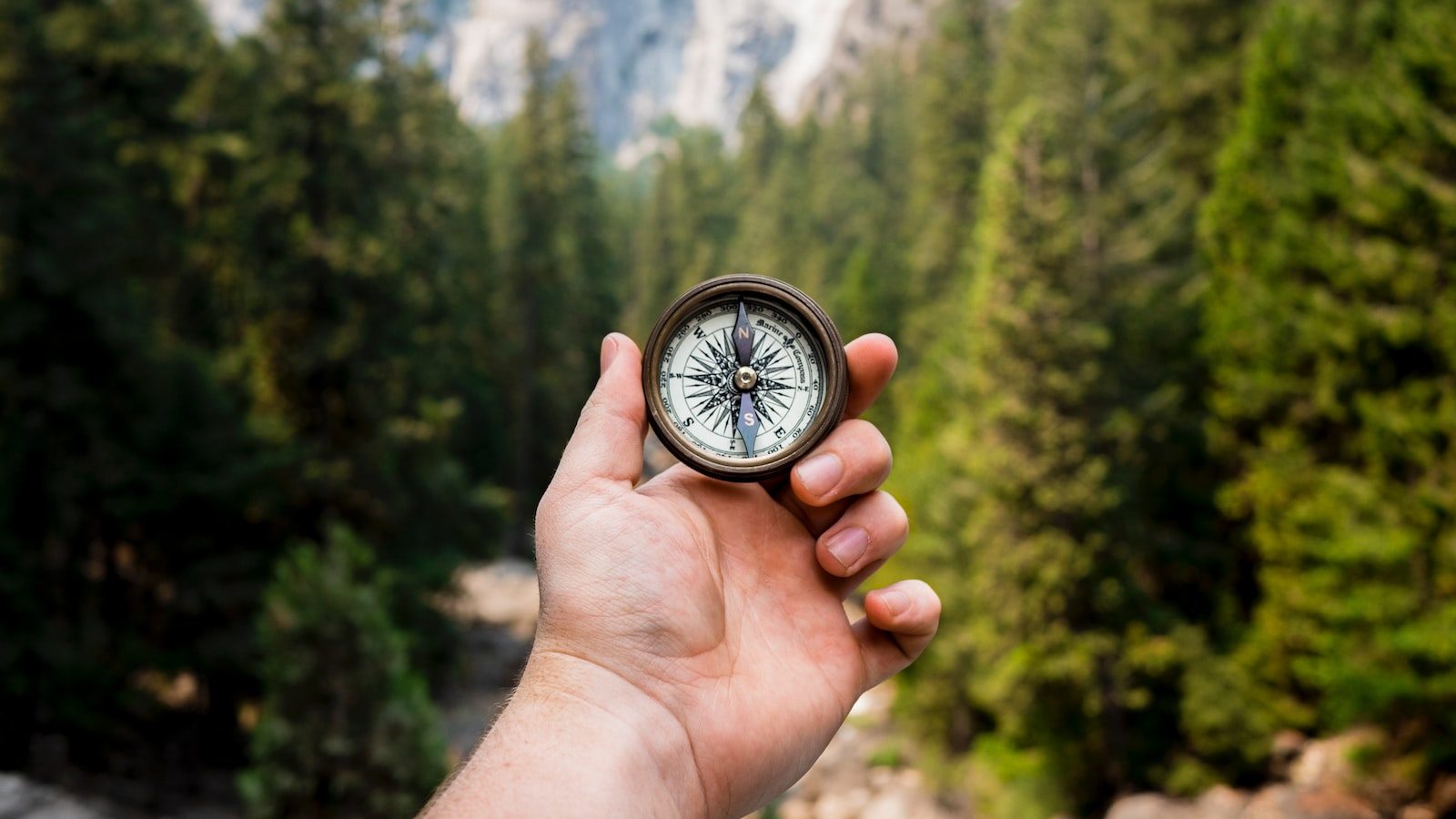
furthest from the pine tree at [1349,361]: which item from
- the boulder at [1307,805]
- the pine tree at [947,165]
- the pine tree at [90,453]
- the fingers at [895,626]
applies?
the pine tree at [90,453]

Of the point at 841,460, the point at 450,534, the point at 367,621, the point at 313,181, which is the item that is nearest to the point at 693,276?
the point at 450,534

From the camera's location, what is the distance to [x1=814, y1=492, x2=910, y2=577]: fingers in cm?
A: 326

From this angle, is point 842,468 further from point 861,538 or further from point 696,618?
point 696,618

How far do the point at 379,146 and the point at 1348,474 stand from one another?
18.5 meters

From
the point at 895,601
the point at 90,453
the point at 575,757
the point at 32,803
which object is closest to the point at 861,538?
the point at 895,601

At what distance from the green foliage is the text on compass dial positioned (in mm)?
A: 7644

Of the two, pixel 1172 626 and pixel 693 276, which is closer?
pixel 1172 626

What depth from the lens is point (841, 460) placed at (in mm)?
3230

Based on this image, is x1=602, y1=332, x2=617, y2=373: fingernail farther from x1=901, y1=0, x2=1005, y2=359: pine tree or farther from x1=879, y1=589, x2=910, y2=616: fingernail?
x1=901, y1=0, x2=1005, y2=359: pine tree

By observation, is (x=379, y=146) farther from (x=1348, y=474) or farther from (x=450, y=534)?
(x=1348, y=474)

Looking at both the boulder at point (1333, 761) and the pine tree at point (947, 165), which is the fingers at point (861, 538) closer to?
the boulder at point (1333, 761)

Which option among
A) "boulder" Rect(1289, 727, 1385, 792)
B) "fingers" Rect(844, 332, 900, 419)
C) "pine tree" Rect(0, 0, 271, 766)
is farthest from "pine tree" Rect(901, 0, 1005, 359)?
"fingers" Rect(844, 332, 900, 419)

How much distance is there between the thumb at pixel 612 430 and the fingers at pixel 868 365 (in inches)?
29.9

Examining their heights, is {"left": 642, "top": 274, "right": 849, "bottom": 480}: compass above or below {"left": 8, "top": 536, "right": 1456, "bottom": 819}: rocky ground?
below
